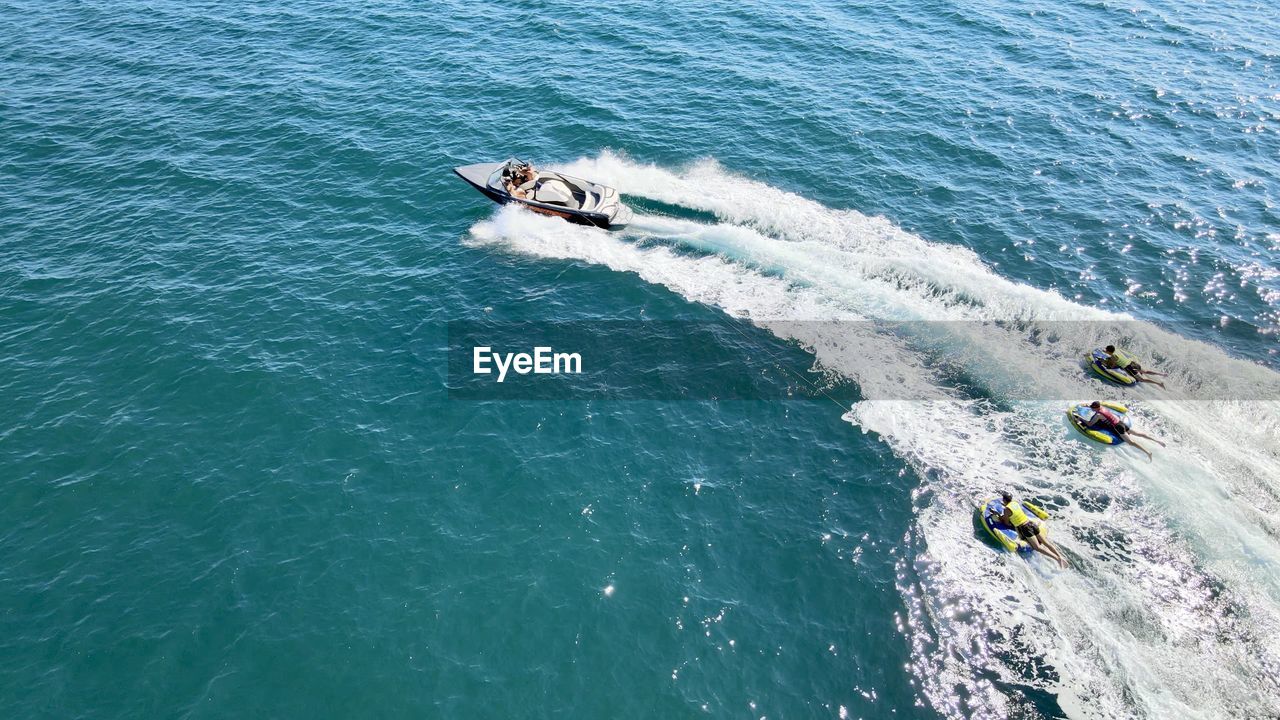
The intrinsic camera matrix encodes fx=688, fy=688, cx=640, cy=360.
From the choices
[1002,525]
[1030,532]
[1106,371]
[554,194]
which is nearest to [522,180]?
[554,194]

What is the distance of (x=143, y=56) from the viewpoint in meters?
75.2

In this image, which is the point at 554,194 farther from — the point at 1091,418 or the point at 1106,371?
the point at 1106,371

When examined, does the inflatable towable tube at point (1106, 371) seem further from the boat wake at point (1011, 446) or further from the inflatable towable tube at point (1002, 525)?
the inflatable towable tube at point (1002, 525)

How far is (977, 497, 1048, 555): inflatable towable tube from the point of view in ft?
112

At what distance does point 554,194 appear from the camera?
54.8 m

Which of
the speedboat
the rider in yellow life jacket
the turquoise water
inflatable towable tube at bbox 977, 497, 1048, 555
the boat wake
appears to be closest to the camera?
the boat wake

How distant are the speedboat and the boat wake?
129 centimetres

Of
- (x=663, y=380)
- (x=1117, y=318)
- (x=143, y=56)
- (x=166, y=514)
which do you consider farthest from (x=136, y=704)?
(x=143, y=56)

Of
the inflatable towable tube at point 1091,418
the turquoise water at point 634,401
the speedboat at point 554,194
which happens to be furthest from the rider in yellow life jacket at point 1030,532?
the speedboat at point 554,194

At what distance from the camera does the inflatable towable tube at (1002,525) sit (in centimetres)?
3409

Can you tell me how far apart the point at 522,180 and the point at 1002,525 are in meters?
42.0

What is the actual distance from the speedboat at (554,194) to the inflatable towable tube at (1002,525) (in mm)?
32802

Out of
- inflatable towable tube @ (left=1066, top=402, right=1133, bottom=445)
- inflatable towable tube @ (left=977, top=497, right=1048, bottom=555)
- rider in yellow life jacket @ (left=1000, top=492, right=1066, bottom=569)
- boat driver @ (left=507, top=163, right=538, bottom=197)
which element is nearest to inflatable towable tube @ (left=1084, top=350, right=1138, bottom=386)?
inflatable towable tube @ (left=1066, top=402, right=1133, bottom=445)

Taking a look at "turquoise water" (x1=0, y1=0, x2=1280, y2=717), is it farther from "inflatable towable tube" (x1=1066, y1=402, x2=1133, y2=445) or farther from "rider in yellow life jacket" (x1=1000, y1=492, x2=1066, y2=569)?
"rider in yellow life jacket" (x1=1000, y1=492, x2=1066, y2=569)
